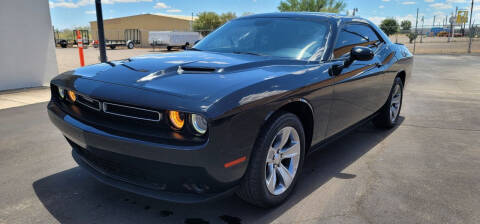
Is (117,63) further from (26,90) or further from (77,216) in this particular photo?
(26,90)

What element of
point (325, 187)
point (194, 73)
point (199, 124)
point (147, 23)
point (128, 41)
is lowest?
point (325, 187)

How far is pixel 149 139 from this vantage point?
213 cm

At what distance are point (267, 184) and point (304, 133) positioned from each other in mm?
604

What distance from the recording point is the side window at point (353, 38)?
351 cm

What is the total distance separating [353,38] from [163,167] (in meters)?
2.67

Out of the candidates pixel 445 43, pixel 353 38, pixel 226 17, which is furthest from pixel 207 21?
pixel 353 38

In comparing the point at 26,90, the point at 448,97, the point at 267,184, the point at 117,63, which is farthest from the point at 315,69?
the point at 26,90

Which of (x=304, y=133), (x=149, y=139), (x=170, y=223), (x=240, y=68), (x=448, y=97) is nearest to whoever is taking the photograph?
(x=149, y=139)

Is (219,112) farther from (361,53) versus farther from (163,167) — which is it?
(361,53)

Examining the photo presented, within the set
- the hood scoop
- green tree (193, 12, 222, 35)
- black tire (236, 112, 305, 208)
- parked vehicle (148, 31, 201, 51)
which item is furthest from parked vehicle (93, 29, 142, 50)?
black tire (236, 112, 305, 208)

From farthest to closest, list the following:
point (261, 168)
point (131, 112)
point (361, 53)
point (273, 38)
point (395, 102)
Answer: point (395, 102) → point (273, 38) → point (361, 53) → point (261, 168) → point (131, 112)

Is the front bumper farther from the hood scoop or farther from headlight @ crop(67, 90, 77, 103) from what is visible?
the hood scoop

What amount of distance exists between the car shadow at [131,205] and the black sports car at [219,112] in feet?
0.63

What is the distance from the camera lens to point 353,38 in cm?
389
